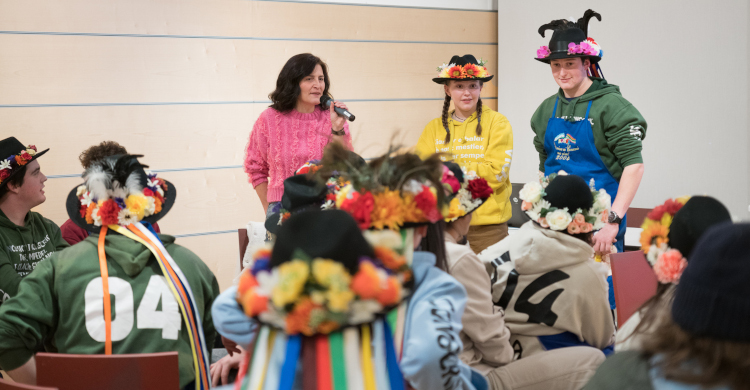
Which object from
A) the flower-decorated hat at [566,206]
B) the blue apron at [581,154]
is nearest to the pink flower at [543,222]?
the flower-decorated hat at [566,206]

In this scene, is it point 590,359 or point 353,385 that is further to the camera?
point 590,359

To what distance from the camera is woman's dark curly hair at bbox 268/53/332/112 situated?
329 cm

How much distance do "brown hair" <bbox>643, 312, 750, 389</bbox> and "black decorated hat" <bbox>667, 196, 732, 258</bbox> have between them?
0.65 metres

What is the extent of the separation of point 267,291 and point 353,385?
244 mm

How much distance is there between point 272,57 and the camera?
15.2 ft

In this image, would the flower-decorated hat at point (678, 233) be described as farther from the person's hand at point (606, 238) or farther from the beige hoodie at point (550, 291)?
the person's hand at point (606, 238)

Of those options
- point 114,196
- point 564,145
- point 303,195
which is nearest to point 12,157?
point 114,196

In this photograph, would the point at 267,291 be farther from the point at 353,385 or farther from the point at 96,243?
the point at 96,243

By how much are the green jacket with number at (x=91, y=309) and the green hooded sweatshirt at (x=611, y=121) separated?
208 centimetres

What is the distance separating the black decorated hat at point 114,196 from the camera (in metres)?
1.92

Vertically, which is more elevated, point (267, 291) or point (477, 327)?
point (267, 291)

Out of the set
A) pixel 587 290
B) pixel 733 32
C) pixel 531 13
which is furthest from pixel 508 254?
pixel 531 13

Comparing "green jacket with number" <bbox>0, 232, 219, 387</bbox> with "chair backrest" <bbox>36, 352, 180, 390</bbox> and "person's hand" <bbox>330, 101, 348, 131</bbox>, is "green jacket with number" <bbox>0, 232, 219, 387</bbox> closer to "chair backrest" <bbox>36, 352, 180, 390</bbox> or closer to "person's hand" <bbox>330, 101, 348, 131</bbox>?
"chair backrest" <bbox>36, 352, 180, 390</bbox>

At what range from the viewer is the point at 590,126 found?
9.73 feet
